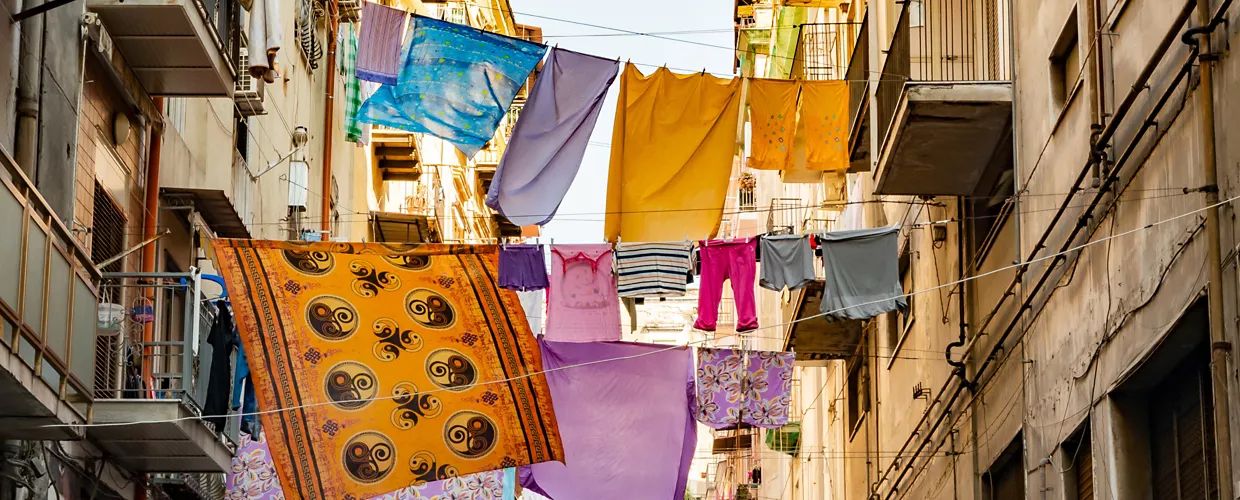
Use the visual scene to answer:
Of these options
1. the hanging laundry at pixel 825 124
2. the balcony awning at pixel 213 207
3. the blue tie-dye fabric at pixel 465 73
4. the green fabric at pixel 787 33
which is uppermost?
the green fabric at pixel 787 33

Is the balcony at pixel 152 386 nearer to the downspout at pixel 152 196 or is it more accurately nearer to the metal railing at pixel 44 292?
the downspout at pixel 152 196

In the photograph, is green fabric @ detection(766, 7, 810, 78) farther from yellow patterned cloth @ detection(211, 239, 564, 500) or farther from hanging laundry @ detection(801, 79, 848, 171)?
yellow patterned cloth @ detection(211, 239, 564, 500)

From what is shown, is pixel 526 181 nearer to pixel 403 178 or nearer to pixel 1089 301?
pixel 1089 301

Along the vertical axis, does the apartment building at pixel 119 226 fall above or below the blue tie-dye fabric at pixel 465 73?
below

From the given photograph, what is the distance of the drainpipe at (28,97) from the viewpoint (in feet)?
41.6

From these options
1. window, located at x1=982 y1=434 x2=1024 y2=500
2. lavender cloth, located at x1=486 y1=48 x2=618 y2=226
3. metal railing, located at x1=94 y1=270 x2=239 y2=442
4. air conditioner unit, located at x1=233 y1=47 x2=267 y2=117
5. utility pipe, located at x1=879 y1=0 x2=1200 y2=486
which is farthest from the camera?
air conditioner unit, located at x1=233 y1=47 x2=267 y2=117

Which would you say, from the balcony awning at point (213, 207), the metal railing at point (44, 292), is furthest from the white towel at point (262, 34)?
the metal railing at point (44, 292)

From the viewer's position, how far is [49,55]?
43.3 ft

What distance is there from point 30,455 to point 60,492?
873 mm

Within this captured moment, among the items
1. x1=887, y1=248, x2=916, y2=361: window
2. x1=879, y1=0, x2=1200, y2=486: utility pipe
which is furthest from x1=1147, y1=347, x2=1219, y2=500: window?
x1=887, y1=248, x2=916, y2=361: window

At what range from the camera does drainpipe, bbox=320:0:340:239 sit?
84.0 ft

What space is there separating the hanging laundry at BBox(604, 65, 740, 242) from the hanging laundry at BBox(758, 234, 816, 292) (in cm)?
77

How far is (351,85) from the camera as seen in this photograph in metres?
24.0

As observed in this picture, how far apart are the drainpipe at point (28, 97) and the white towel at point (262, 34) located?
349 centimetres
